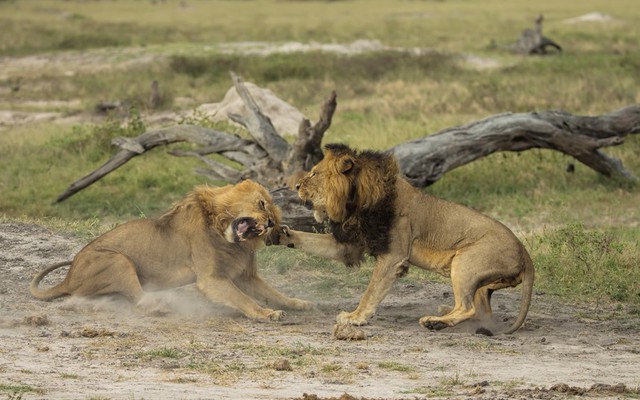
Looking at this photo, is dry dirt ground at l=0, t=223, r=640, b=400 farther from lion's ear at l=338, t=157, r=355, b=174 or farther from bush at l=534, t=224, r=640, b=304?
lion's ear at l=338, t=157, r=355, b=174

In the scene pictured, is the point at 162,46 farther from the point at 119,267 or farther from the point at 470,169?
the point at 119,267

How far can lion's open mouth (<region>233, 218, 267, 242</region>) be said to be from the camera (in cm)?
727

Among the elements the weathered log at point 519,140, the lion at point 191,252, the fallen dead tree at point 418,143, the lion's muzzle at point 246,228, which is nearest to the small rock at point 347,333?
the lion at point 191,252

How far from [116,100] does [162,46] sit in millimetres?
7771

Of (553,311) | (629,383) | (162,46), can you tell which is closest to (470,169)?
(553,311)

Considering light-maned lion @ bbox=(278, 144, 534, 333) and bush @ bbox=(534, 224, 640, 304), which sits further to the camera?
bush @ bbox=(534, 224, 640, 304)

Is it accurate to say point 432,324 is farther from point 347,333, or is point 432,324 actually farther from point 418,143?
point 418,143

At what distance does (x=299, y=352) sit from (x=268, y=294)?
57.9 inches

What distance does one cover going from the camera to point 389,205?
292 inches

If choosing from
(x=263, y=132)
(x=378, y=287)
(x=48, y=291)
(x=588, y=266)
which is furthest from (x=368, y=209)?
(x=263, y=132)

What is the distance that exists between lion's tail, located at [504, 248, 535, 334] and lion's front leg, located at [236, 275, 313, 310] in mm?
1467

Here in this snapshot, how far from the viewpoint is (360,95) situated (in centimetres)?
2084

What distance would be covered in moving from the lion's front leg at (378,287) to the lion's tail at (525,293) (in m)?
0.76

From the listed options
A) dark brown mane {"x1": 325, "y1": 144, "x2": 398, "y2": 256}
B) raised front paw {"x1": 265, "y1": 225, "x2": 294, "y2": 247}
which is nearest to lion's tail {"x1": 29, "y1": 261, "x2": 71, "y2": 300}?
raised front paw {"x1": 265, "y1": 225, "x2": 294, "y2": 247}
